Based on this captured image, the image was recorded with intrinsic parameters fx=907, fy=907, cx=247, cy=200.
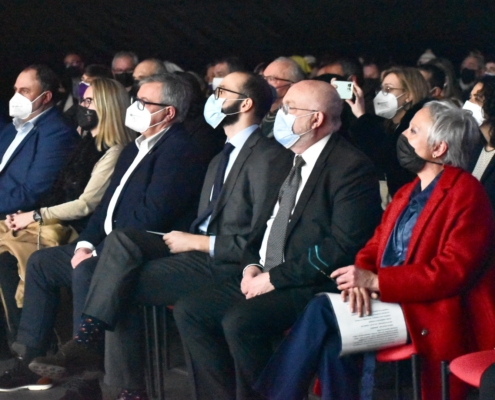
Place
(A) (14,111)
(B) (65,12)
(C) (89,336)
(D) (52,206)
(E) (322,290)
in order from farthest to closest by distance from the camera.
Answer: (B) (65,12) < (A) (14,111) < (D) (52,206) < (C) (89,336) < (E) (322,290)

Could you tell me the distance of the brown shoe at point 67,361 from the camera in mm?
3787

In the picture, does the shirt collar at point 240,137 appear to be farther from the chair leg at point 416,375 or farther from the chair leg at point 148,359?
the chair leg at point 416,375

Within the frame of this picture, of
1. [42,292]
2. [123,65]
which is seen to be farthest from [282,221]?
[123,65]

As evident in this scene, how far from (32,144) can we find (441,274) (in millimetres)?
2753

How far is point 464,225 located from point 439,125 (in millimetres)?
382

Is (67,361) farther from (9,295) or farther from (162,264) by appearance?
(9,295)

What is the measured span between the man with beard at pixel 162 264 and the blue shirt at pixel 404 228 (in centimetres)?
63

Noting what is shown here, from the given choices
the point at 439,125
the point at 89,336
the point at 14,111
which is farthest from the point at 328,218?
the point at 14,111

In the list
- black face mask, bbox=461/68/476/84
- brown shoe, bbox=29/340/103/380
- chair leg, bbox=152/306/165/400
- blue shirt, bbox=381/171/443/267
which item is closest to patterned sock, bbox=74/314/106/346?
brown shoe, bbox=29/340/103/380

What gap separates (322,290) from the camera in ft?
10.6

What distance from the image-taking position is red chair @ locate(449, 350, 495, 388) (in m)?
2.51

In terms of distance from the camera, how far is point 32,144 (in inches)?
193

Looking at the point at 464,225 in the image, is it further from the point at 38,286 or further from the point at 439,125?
the point at 38,286

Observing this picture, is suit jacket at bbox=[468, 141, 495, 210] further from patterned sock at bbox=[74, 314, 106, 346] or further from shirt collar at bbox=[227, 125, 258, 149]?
patterned sock at bbox=[74, 314, 106, 346]
